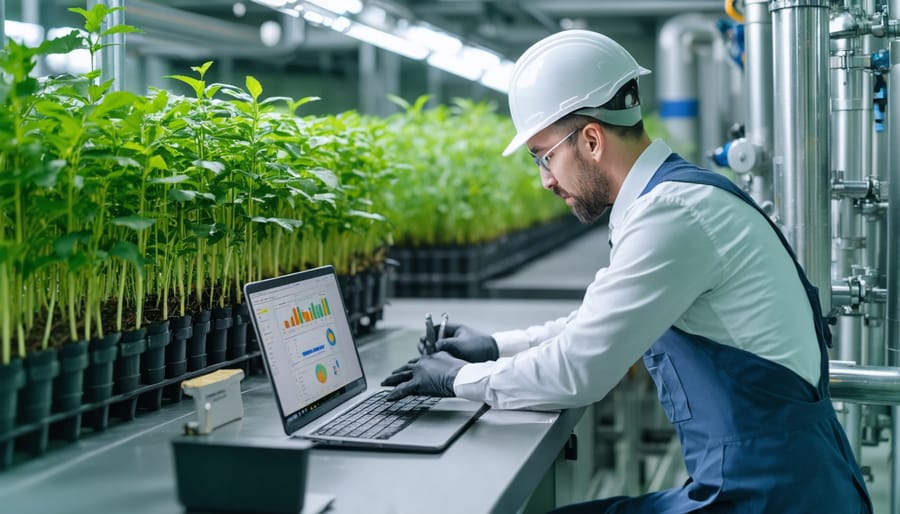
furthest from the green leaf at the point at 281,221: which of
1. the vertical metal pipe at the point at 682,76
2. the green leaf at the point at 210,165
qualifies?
the vertical metal pipe at the point at 682,76

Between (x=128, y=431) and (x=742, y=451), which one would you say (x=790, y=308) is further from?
(x=128, y=431)

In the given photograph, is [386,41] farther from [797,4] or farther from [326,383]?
[326,383]

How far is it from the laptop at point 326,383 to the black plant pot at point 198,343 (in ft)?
0.87

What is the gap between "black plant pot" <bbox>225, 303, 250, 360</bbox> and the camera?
6.36 feet

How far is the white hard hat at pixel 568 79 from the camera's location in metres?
1.67

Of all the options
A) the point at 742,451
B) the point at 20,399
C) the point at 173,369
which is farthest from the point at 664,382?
the point at 20,399

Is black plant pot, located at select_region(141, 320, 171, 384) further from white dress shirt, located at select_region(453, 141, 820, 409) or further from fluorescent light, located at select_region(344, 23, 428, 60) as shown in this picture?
fluorescent light, located at select_region(344, 23, 428, 60)

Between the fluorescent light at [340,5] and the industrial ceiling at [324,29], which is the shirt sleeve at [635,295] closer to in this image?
the industrial ceiling at [324,29]

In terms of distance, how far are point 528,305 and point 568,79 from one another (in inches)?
69.5

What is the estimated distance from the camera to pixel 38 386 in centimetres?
136

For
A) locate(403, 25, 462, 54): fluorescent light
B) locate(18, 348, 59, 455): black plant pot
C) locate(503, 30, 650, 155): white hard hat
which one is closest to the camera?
locate(18, 348, 59, 455): black plant pot

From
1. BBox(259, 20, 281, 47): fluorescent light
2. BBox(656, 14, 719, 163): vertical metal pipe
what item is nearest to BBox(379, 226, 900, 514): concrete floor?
BBox(259, 20, 281, 47): fluorescent light

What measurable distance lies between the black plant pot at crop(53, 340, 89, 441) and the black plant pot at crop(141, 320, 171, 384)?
19 cm

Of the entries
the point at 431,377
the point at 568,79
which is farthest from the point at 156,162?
the point at 568,79
